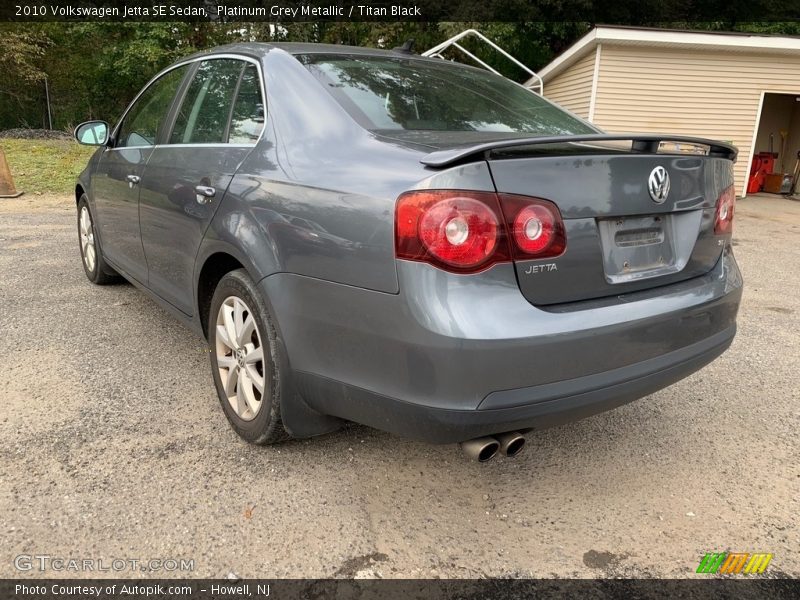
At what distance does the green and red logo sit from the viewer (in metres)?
2.00

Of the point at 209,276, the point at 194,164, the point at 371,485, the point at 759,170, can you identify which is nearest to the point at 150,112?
the point at 194,164

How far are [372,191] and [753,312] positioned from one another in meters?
4.17

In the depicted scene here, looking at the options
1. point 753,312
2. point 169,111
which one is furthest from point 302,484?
point 753,312

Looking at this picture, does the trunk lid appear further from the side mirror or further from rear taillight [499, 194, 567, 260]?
the side mirror

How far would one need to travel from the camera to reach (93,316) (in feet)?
13.8

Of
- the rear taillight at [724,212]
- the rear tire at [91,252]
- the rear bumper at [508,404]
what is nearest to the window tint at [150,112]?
the rear tire at [91,252]

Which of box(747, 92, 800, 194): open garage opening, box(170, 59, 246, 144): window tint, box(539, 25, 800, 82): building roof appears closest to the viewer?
box(170, 59, 246, 144): window tint

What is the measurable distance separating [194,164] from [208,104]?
412 millimetres

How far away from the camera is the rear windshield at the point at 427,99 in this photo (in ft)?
7.64

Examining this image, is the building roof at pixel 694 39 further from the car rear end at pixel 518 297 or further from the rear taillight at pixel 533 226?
the rear taillight at pixel 533 226

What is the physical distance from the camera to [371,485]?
7.82ft

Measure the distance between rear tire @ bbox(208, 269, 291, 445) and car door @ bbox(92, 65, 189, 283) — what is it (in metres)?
1.14

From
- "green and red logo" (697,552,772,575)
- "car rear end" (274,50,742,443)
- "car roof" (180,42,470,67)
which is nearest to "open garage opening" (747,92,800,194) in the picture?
"car roof" (180,42,470,67)

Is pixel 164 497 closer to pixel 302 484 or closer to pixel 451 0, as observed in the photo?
pixel 302 484
